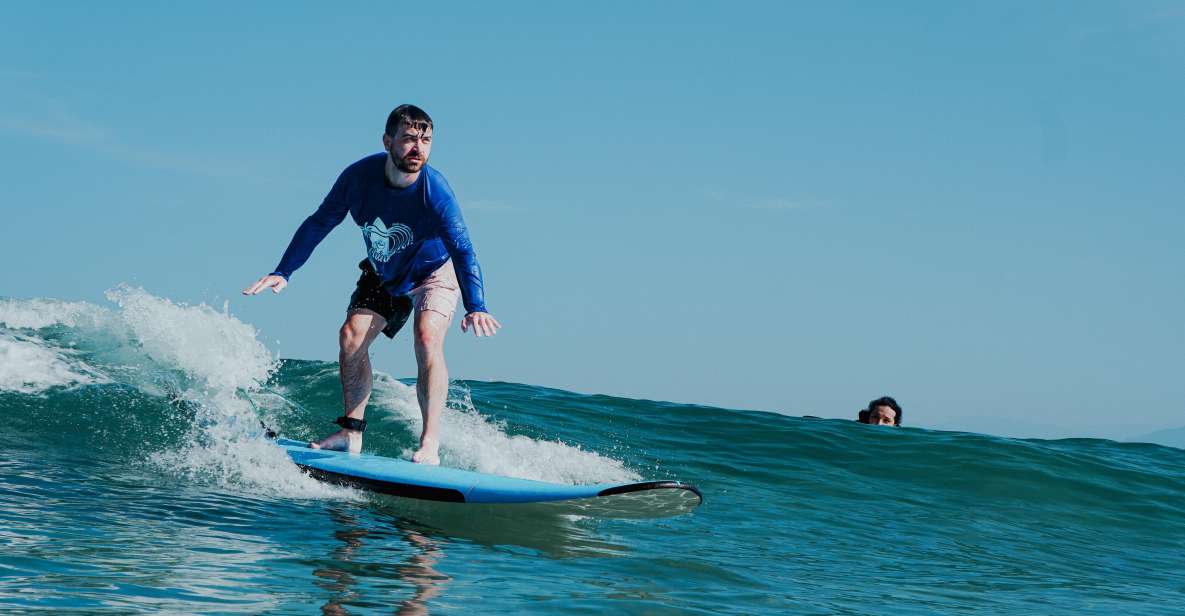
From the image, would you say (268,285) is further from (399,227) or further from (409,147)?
(409,147)

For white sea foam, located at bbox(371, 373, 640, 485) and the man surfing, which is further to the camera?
white sea foam, located at bbox(371, 373, 640, 485)

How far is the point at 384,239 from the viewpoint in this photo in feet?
20.9

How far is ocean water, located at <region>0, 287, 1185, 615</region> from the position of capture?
4.10m

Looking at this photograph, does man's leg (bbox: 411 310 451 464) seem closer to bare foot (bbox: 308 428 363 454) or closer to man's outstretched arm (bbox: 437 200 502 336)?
man's outstretched arm (bbox: 437 200 502 336)

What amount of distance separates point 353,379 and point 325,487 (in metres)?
0.71

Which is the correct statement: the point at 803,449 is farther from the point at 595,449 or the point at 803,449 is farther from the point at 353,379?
the point at 353,379

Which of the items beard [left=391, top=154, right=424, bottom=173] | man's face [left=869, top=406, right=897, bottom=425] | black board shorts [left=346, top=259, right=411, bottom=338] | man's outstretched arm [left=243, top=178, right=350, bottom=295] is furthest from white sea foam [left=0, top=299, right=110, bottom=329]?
man's face [left=869, top=406, right=897, bottom=425]

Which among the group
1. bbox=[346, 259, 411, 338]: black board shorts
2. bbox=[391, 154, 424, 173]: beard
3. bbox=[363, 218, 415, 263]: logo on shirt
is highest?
bbox=[391, 154, 424, 173]: beard

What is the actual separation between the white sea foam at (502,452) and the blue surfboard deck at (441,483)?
1.32 m

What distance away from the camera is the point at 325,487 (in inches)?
246

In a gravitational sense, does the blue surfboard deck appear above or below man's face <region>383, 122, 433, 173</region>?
below

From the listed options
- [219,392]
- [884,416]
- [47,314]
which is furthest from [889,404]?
[47,314]

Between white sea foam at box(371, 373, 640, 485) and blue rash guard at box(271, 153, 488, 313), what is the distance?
1.80 meters

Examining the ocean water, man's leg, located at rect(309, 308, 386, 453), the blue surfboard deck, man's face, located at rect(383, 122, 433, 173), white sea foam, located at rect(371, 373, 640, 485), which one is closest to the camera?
the ocean water
